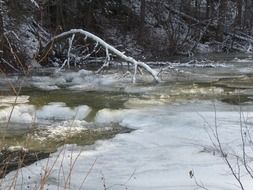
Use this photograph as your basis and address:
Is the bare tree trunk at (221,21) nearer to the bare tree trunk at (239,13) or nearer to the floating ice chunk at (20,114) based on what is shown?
the bare tree trunk at (239,13)

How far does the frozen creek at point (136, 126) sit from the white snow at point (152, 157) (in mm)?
10

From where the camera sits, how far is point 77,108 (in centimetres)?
973

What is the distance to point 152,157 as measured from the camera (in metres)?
6.57

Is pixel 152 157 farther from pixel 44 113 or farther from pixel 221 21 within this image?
pixel 221 21

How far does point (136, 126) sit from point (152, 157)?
6.30 feet

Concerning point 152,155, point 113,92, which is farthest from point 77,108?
point 152,155

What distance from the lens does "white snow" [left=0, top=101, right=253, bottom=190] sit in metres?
5.52

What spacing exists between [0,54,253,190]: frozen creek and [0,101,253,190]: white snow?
0.01 meters

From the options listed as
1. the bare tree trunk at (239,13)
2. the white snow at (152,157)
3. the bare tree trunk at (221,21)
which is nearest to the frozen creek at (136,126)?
the white snow at (152,157)

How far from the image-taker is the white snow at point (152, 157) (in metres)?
5.52

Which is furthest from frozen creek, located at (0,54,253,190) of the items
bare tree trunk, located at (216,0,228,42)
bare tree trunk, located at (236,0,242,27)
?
bare tree trunk, located at (236,0,242,27)

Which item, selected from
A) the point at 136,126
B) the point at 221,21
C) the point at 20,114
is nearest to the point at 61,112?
the point at 20,114

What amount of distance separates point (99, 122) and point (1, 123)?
1481 millimetres

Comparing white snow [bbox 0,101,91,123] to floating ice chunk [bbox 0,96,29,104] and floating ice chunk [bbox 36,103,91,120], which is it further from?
floating ice chunk [bbox 0,96,29,104]
